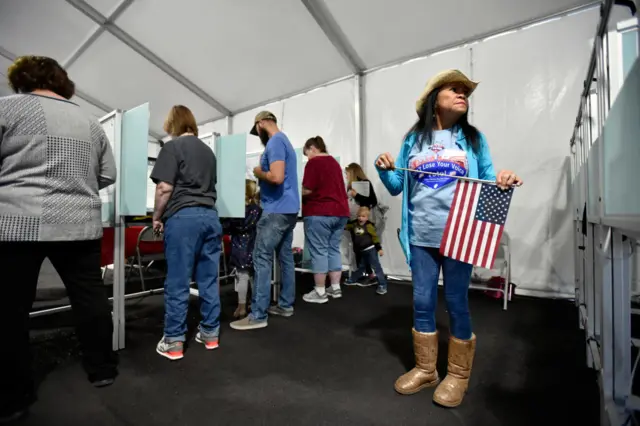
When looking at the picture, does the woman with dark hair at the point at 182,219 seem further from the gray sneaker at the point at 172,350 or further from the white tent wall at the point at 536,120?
the white tent wall at the point at 536,120

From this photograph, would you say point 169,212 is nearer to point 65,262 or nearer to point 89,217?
point 89,217

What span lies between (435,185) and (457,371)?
0.76 m

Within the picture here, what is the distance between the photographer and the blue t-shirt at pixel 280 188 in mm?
2197

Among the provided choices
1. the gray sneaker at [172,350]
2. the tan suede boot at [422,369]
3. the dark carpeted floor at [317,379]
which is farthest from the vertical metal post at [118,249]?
the tan suede boot at [422,369]

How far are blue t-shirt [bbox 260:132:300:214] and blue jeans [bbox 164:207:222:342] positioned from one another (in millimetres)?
472

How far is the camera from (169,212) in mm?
1724

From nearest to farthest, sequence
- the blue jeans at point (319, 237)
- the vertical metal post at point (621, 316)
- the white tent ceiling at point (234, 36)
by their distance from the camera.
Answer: the vertical metal post at point (621, 316) → the blue jeans at point (319, 237) → the white tent ceiling at point (234, 36)

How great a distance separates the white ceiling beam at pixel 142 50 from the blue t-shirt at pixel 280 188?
2939 mm

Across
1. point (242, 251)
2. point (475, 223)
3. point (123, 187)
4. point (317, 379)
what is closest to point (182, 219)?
point (123, 187)

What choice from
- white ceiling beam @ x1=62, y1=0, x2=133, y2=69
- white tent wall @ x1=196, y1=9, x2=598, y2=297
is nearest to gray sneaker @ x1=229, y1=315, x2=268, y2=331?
white tent wall @ x1=196, y1=9, x2=598, y2=297

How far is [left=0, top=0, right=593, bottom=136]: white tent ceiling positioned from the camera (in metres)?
3.26

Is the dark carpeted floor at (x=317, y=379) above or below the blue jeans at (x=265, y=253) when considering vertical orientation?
below

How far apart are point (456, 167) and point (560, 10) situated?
2848 millimetres

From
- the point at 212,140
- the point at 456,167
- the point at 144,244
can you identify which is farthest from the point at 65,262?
the point at 144,244
